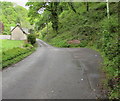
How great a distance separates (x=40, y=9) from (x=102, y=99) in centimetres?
2844

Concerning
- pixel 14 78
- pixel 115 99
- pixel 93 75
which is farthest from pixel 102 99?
pixel 14 78

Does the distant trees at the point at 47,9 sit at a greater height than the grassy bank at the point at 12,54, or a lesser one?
greater

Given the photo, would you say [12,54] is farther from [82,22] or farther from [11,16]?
[11,16]

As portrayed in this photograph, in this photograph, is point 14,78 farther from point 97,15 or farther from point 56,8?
point 56,8

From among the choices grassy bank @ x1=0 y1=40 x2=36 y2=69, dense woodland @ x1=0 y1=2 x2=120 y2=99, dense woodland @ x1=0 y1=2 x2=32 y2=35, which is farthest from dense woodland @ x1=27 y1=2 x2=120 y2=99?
dense woodland @ x1=0 y1=2 x2=32 y2=35

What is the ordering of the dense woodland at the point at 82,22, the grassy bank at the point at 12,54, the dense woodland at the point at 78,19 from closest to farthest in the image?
the grassy bank at the point at 12,54 → the dense woodland at the point at 82,22 → the dense woodland at the point at 78,19

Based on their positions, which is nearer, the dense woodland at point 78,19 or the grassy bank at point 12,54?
the grassy bank at point 12,54

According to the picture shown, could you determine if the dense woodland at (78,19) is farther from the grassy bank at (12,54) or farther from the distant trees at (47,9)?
the grassy bank at (12,54)

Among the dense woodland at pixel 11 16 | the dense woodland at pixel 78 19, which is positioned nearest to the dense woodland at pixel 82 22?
the dense woodland at pixel 78 19

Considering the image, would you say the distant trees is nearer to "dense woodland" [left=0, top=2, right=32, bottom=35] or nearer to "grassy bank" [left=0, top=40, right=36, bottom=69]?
"grassy bank" [left=0, top=40, right=36, bottom=69]

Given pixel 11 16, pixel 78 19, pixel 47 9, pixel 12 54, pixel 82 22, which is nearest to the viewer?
pixel 12 54

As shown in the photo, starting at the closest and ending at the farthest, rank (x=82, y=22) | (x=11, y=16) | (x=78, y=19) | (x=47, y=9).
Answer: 1. (x=82, y=22)
2. (x=78, y=19)
3. (x=47, y=9)
4. (x=11, y=16)

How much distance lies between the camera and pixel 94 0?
2958cm

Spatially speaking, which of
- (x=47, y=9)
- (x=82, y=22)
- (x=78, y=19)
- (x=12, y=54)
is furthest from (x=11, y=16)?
(x=12, y=54)
